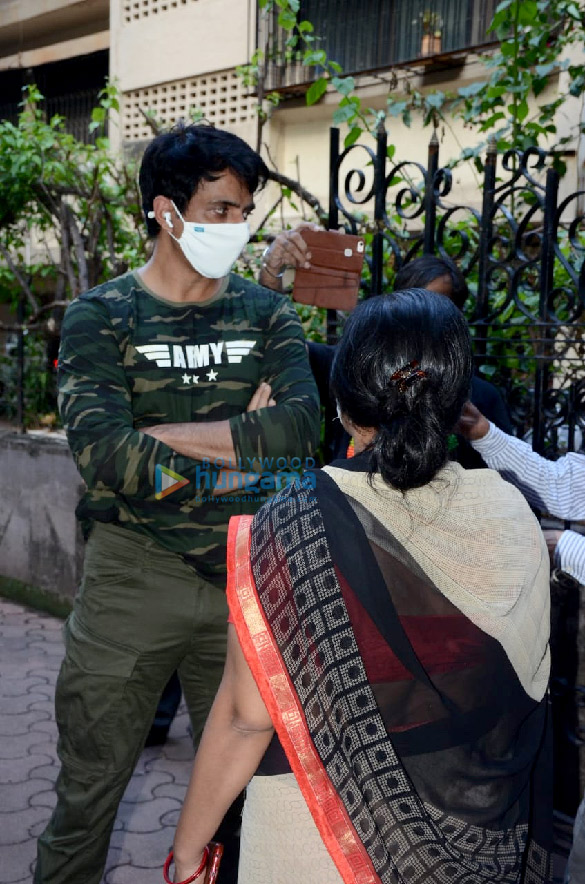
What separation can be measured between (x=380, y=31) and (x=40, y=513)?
21.3ft

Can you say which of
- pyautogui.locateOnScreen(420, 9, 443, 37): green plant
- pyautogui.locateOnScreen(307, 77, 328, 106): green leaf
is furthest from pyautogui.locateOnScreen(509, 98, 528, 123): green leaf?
pyautogui.locateOnScreen(420, 9, 443, 37): green plant

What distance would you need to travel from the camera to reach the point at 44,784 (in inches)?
131

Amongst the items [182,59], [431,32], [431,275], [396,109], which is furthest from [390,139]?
[431,275]

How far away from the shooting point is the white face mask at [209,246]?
2146mm

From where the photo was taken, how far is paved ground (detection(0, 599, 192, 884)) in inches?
112

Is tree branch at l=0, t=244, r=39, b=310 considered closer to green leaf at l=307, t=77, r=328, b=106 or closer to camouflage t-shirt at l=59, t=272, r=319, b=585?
green leaf at l=307, t=77, r=328, b=106

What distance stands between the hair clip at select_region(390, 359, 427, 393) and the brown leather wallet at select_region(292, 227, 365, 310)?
161cm

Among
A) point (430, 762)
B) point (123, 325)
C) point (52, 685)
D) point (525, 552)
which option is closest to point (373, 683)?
point (430, 762)

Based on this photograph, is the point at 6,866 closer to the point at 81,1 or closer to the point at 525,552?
the point at 525,552

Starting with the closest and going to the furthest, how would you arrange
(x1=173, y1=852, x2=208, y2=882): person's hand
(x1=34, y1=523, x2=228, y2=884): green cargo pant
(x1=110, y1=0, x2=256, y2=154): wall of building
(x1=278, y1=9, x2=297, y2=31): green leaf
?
(x1=173, y1=852, x2=208, y2=882): person's hand
(x1=34, y1=523, x2=228, y2=884): green cargo pant
(x1=278, y1=9, x2=297, y2=31): green leaf
(x1=110, y1=0, x2=256, y2=154): wall of building

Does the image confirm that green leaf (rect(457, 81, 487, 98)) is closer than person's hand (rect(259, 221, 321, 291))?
No

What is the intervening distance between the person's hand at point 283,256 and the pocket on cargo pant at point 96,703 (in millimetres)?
1358

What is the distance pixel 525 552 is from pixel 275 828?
59 centimetres

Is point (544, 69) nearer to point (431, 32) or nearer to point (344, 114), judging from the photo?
point (344, 114)
